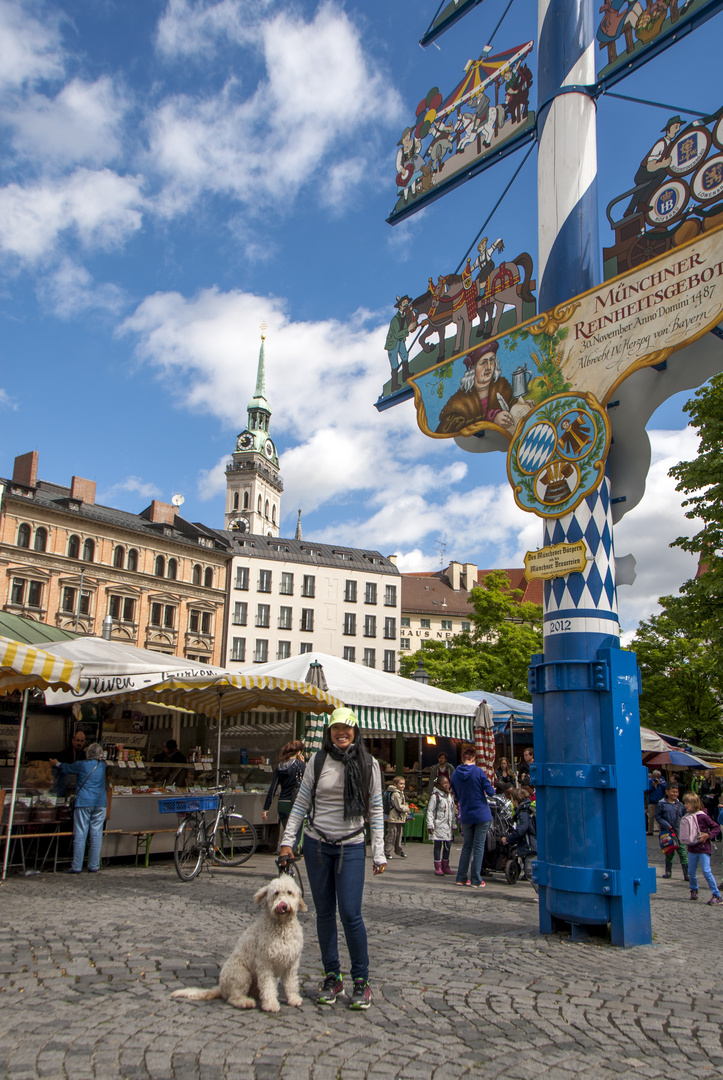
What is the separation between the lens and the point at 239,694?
532 inches

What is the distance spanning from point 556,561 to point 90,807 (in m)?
7.31

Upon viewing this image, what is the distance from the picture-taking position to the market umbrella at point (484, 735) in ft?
53.8

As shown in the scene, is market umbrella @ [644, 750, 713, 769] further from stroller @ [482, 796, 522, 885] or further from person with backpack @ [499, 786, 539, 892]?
person with backpack @ [499, 786, 539, 892]

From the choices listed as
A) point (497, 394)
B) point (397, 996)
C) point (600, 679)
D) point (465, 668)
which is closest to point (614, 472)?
point (497, 394)

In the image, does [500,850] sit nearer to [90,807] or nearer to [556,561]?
[90,807]

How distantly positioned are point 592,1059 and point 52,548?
168 ft

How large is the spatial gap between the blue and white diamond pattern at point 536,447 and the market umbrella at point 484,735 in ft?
32.7

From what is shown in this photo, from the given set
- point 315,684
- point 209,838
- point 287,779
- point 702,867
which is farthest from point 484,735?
point 209,838

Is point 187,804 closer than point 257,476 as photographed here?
Yes

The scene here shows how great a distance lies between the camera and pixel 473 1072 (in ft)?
12.5

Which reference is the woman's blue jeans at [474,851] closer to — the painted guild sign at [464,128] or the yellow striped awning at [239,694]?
the yellow striped awning at [239,694]

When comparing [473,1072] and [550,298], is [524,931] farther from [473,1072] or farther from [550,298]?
[550,298]

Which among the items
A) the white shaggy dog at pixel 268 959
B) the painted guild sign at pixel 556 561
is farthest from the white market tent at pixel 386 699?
the white shaggy dog at pixel 268 959

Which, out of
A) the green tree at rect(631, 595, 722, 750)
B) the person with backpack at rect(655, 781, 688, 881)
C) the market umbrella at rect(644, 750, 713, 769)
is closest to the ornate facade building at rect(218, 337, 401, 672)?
the green tree at rect(631, 595, 722, 750)
